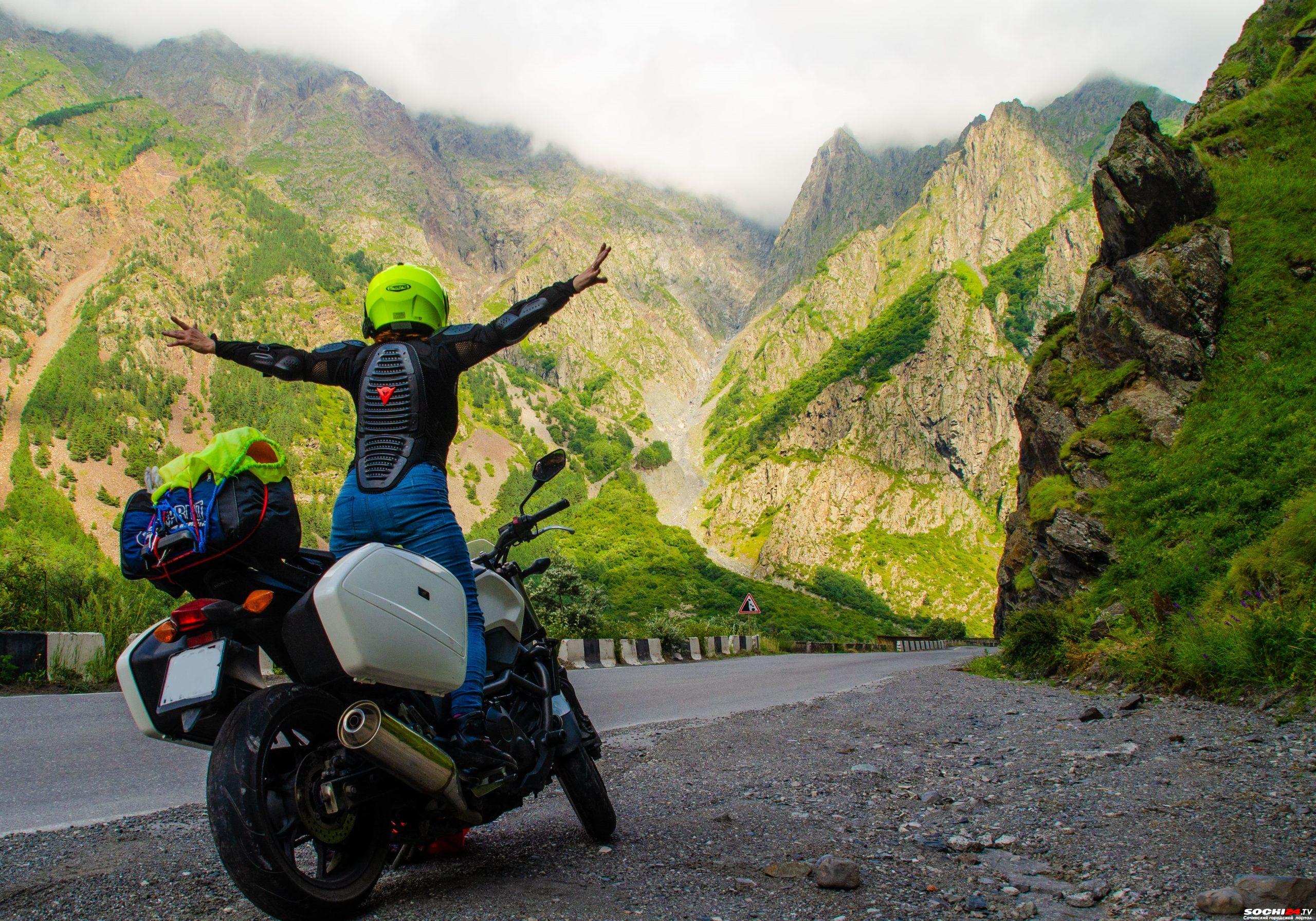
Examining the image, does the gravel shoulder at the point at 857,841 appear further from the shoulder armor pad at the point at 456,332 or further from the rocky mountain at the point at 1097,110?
the rocky mountain at the point at 1097,110

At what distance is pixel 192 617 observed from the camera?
2168 mm

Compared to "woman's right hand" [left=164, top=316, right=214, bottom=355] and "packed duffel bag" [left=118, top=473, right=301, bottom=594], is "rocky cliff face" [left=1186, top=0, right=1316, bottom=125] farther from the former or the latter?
"packed duffel bag" [left=118, top=473, right=301, bottom=594]

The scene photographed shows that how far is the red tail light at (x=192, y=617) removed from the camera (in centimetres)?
215

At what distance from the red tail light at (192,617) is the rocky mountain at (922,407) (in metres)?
103

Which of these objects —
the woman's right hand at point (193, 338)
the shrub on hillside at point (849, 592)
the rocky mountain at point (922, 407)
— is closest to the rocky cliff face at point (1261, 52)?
the woman's right hand at point (193, 338)

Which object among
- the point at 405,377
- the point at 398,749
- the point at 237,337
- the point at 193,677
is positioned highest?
the point at 237,337

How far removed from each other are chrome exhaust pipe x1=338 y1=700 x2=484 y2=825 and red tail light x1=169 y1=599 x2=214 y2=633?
1.54 ft

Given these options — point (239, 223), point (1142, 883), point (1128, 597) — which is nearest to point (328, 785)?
point (1142, 883)

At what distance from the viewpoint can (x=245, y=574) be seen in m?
2.26

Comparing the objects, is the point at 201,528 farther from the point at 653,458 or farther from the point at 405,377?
the point at 653,458

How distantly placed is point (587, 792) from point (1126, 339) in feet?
57.8

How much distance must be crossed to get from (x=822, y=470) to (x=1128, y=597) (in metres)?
113

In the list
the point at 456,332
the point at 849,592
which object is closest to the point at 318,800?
the point at 456,332

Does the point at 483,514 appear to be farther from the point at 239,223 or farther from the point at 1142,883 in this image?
the point at 1142,883
